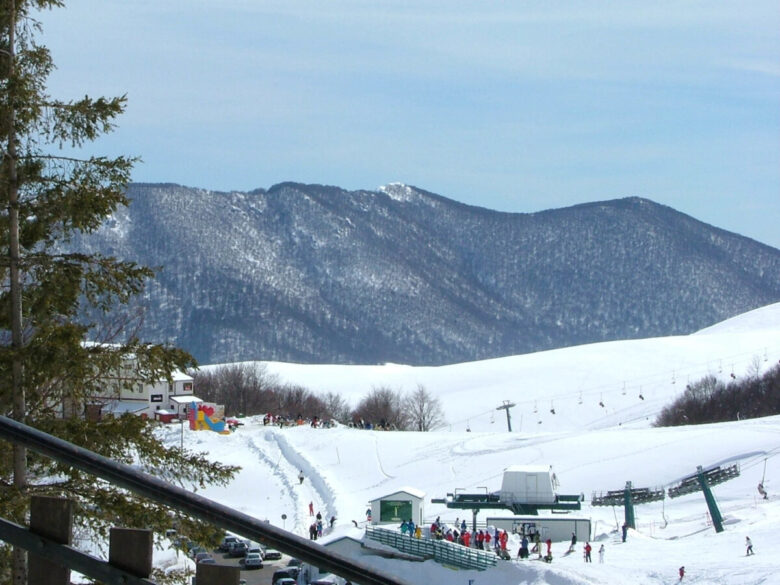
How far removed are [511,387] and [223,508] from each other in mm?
106917

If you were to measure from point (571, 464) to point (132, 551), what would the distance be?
166 feet

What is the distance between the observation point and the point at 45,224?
10.0 meters

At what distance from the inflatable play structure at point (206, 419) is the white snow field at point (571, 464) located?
3.70 ft

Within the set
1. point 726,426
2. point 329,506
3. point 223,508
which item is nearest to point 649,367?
point 726,426

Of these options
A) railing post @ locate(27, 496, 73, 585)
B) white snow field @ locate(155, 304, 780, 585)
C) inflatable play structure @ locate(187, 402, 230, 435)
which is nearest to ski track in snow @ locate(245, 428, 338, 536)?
white snow field @ locate(155, 304, 780, 585)

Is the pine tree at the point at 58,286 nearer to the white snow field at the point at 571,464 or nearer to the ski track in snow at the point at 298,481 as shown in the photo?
the white snow field at the point at 571,464

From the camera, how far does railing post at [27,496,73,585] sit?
2.84 metres

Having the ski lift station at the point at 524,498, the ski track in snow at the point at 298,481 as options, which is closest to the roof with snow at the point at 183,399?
the ski track in snow at the point at 298,481

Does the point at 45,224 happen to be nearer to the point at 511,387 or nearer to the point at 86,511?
the point at 86,511

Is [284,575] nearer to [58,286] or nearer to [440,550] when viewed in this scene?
[440,550]

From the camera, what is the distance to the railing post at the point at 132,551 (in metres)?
2.75

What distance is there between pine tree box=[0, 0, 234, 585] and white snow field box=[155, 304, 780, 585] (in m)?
5.61

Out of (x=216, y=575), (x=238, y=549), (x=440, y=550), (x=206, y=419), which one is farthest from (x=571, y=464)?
(x=216, y=575)

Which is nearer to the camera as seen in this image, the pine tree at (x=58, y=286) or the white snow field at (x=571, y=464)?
the pine tree at (x=58, y=286)
